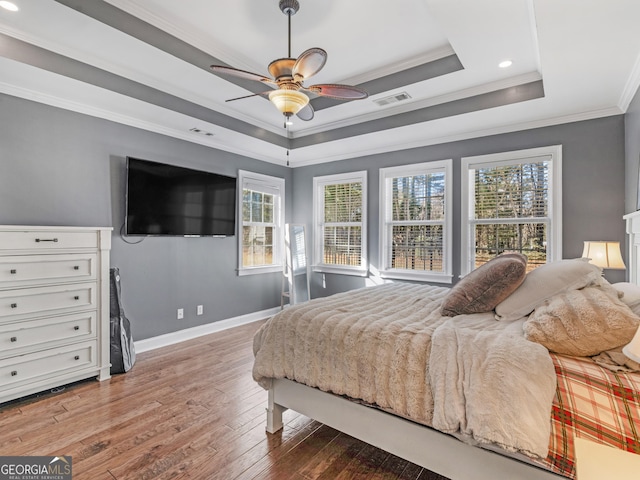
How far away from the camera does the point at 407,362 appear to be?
159cm

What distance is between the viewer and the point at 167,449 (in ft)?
6.50

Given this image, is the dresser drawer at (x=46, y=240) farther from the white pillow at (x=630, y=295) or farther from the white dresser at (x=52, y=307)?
the white pillow at (x=630, y=295)

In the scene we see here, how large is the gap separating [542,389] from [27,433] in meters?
2.96

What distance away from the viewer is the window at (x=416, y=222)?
418 cm

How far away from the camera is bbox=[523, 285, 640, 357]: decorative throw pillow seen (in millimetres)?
1322

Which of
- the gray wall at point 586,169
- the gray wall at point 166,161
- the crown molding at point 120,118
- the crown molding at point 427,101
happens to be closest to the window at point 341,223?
the gray wall at point 166,161

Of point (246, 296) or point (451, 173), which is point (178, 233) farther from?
point (451, 173)

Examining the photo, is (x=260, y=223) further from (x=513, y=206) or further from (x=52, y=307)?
(x=513, y=206)

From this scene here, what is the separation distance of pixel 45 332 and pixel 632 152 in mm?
5110

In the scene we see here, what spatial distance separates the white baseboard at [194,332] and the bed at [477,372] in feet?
6.99

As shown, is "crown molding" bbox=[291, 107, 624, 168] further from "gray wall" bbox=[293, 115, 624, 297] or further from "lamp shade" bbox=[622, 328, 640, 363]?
"lamp shade" bbox=[622, 328, 640, 363]

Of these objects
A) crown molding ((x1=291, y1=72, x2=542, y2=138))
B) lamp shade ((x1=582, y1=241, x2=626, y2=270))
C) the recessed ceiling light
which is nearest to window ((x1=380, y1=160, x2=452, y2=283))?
crown molding ((x1=291, y1=72, x2=542, y2=138))

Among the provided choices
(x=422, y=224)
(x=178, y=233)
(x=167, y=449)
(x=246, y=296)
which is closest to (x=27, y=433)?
(x=167, y=449)

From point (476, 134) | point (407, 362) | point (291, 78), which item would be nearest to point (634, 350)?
point (407, 362)
